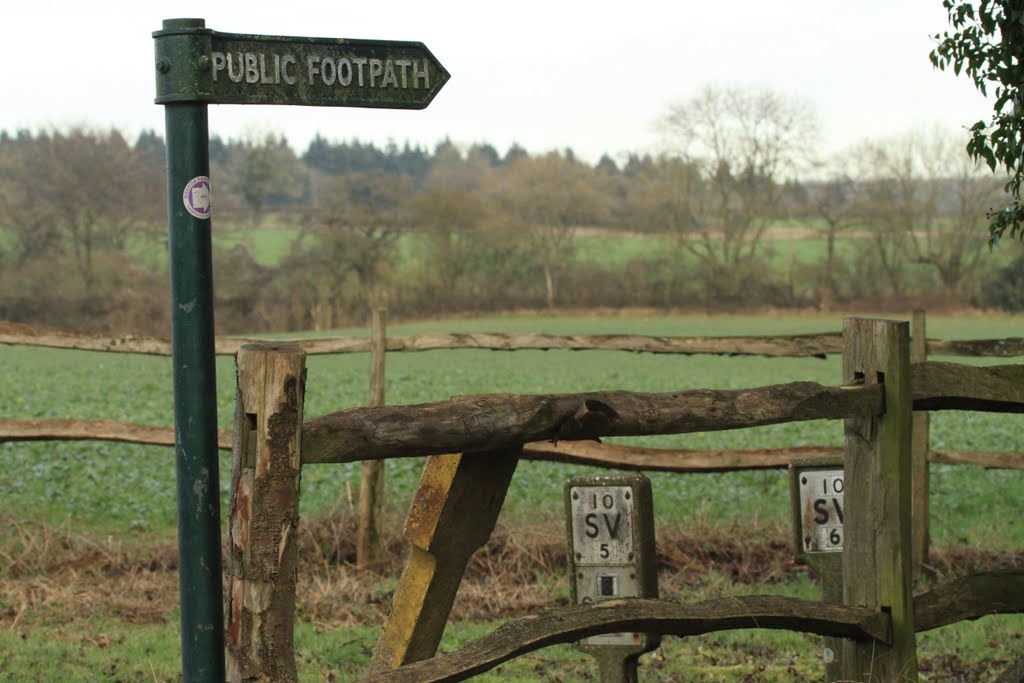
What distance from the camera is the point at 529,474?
12.5 metres

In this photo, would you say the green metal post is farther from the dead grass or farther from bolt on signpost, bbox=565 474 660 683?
the dead grass

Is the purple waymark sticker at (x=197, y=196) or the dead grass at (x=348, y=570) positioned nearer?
the purple waymark sticker at (x=197, y=196)

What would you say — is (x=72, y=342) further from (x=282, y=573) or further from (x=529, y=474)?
(x=282, y=573)

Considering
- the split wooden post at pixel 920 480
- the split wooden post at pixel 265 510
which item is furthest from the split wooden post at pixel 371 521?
the split wooden post at pixel 265 510

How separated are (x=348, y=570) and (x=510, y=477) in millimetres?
5207

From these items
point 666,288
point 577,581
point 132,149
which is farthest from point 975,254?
point 577,581

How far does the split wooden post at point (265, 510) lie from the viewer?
2.61 m

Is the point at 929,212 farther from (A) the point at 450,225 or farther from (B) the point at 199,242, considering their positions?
(B) the point at 199,242

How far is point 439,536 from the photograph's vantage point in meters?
3.06

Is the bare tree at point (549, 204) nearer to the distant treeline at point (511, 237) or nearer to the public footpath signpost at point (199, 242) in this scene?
the distant treeline at point (511, 237)

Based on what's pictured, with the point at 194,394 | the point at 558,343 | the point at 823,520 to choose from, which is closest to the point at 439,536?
the point at 194,394

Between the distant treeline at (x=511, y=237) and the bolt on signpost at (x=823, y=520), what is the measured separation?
48.7 m

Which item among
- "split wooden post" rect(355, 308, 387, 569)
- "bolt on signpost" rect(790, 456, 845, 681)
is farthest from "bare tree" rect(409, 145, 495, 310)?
"bolt on signpost" rect(790, 456, 845, 681)

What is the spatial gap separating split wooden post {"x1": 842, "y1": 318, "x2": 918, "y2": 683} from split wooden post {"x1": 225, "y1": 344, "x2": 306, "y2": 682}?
1642mm
